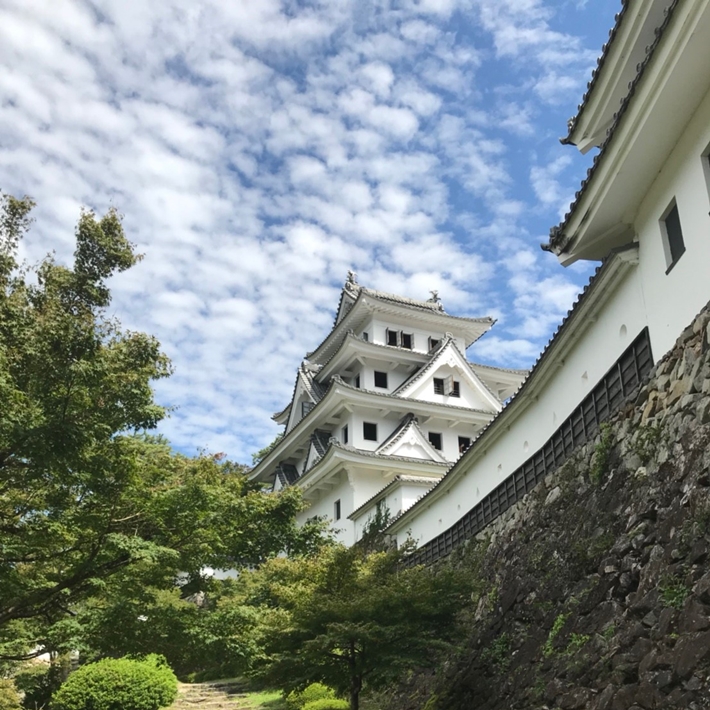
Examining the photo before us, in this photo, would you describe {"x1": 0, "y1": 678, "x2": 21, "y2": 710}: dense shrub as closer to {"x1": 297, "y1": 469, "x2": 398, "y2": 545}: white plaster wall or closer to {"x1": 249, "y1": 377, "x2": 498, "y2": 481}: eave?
{"x1": 297, "y1": 469, "x2": 398, "y2": 545}: white plaster wall

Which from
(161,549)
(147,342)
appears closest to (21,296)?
(147,342)

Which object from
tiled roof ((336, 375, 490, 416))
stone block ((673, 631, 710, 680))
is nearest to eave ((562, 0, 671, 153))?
stone block ((673, 631, 710, 680))

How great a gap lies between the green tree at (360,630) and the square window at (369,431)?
1755 centimetres

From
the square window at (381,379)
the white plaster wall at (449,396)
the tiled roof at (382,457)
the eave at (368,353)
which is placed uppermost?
the eave at (368,353)

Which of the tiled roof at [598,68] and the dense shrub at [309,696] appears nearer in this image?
the tiled roof at [598,68]

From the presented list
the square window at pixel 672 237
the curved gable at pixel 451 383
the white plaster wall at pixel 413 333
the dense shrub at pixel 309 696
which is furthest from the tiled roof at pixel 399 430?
the square window at pixel 672 237

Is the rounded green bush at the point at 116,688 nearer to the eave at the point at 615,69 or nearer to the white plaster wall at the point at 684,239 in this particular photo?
the white plaster wall at the point at 684,239

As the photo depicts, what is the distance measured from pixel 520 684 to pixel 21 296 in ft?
28.9

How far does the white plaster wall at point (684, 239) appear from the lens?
772 centimetres

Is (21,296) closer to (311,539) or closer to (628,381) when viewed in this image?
(628,381)

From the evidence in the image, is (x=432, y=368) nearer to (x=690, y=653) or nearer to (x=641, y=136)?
(x=641, y=136)

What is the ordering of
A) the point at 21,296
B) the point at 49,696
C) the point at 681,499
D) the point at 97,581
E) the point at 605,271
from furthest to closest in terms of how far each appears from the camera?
1. the point at 49,696
2. the point at 97,581
3. the point at 21,296
4. the point at 605,271
5. the point at 681,499

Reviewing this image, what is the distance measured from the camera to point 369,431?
96.0 feet

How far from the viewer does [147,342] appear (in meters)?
10.8
